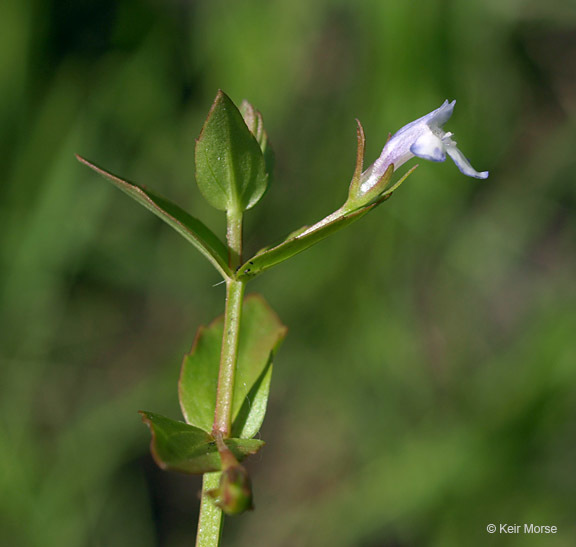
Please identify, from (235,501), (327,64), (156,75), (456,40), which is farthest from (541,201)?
(235,501)

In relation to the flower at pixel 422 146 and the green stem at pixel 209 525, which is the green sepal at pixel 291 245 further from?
the green stem at pixel 209 525

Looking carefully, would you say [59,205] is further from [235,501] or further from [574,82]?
[574,82]

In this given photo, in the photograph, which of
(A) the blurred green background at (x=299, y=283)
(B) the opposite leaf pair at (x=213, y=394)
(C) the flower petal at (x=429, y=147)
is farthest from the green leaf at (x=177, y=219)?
(A) the blurred green background at (x=299, y=283)

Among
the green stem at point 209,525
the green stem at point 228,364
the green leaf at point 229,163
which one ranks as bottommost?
the green stem at point 209,525

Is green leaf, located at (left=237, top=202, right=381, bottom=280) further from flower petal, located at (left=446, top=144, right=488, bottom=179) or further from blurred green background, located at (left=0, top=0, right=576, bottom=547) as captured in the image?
blurred green background, located at (left=0, top=0, right=576, bottom=547)

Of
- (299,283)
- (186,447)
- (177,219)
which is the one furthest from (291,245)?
(299,283)

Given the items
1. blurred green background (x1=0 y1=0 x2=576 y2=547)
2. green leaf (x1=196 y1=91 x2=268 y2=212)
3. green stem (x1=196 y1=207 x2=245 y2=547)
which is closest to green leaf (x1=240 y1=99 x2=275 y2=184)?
green leaf (x1=196 y1=91 x2=268 y2=212)
